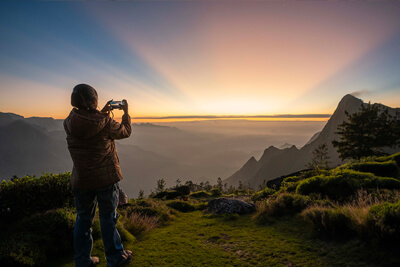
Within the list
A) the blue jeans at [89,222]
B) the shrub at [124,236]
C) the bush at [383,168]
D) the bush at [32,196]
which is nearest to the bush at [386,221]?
the blue jeans at [89,222]

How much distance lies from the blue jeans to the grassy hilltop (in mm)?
548

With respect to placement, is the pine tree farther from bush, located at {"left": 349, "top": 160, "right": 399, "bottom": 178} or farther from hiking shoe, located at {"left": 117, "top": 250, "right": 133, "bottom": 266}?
hiking shoe, located at {"left": 117, "top": 250, "right": 133, "bottom": 266}

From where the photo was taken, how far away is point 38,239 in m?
3.78

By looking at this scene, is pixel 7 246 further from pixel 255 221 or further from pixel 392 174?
pixel 392 174

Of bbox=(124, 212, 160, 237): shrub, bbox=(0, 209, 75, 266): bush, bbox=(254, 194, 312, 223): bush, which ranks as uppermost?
bbox=(0, 209, 75, 266): bush

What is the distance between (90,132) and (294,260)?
4.04 m

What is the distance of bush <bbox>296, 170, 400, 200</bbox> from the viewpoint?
6656 millimetres

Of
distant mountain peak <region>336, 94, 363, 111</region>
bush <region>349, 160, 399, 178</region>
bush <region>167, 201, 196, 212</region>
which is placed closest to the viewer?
bush <region>349, 160, 399, 178</region>

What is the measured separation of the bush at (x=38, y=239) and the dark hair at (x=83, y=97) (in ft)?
8.65

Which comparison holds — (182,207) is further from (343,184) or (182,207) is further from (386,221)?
(386,221)

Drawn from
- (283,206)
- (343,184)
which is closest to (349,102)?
(343,184)

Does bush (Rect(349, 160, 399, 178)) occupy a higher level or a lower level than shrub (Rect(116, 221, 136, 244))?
higher

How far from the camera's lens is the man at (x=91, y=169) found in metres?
3.13

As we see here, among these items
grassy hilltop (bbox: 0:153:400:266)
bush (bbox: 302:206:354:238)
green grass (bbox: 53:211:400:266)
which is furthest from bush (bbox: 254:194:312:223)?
bush (bbox: 302:206:354:238)
